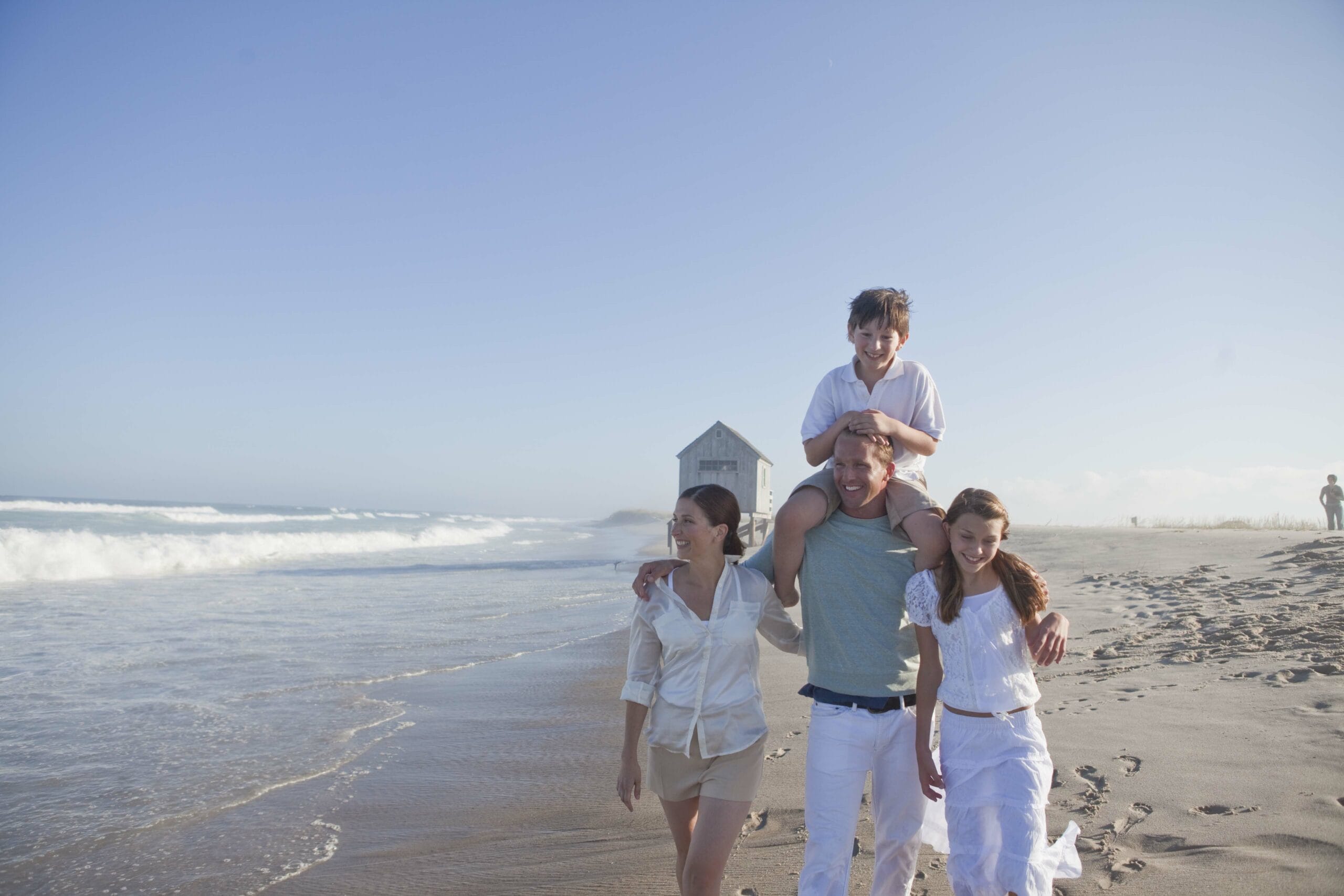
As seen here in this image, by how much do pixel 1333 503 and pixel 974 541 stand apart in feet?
65.7

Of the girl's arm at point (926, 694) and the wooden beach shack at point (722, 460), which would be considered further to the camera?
the wooden beach shack at point (722, 460)

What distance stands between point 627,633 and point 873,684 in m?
8.44

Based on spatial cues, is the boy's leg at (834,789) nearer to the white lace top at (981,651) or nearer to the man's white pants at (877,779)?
the man's white pants at (877,779)

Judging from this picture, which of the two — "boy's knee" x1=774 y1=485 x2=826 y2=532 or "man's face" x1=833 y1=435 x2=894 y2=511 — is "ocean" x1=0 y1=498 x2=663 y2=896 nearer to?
"boy's knee" x1=774 y1=485 x2=826 y2=532

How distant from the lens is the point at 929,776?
247 centimetres

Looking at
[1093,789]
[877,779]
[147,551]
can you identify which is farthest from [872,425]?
[147,551]

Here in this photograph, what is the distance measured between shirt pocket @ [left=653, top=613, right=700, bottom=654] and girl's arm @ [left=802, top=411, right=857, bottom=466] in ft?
2.71

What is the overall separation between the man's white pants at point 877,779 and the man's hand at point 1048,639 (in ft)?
1.55

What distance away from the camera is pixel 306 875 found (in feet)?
11.9

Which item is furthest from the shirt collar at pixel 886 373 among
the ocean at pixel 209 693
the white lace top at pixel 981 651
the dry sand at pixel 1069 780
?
the ocean at pixel 209 693

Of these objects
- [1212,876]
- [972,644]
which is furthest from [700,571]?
[1212,876]

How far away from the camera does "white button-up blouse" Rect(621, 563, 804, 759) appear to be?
267 cm

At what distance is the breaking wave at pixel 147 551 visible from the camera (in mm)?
17469

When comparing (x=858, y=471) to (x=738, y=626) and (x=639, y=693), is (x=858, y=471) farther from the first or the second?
(x=639, y=693)
